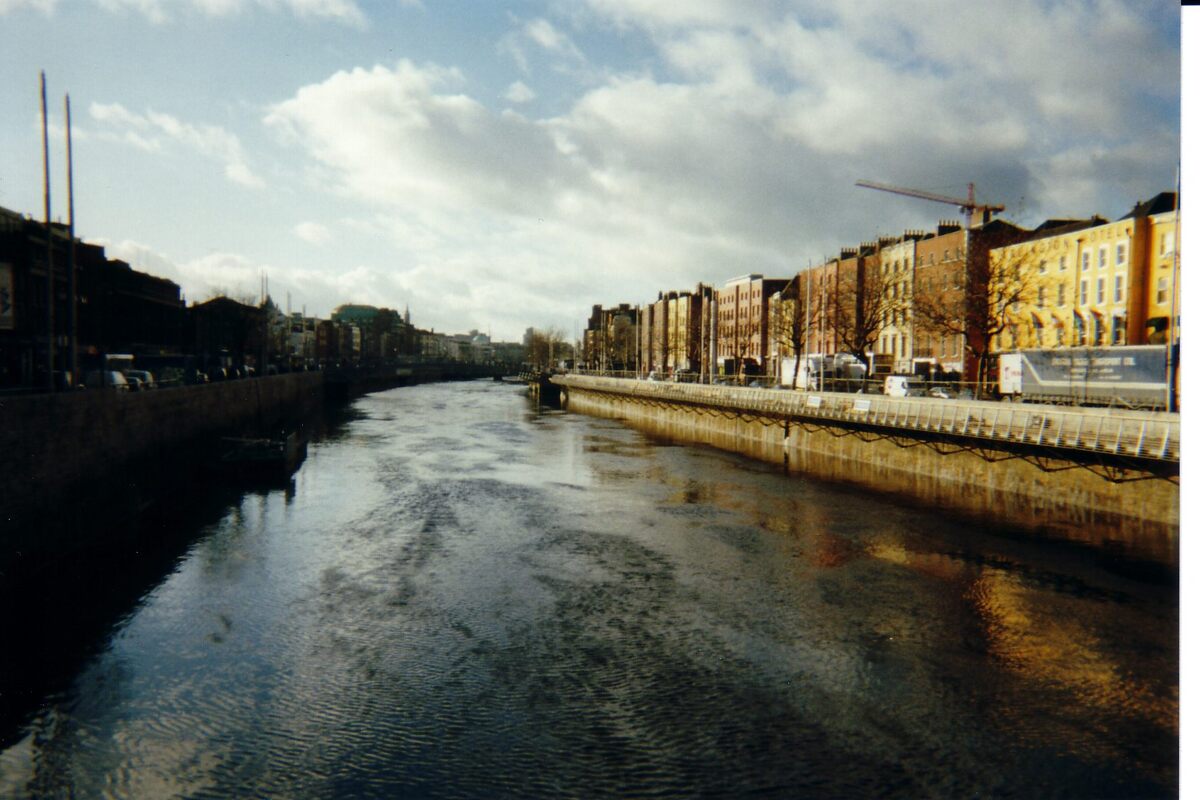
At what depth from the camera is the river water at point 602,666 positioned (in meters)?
11.3

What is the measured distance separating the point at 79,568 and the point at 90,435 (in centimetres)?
431

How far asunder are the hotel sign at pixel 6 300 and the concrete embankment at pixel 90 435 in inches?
258

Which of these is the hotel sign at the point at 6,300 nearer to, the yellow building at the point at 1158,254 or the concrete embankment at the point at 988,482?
the concrete embankment at the point at 988,482

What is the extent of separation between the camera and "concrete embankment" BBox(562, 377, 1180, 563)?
81.6ft

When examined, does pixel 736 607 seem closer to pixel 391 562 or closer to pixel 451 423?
pixel 391 562

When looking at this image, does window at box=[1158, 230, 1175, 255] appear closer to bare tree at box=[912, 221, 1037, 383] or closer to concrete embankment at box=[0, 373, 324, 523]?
bare tree at box=[912, 221, 1037, 383]

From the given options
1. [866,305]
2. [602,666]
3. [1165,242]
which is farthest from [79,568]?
[866,305]

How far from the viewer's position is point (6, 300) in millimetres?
32406

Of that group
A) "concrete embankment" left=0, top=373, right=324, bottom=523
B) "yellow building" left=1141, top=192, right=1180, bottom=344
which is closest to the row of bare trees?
"yellow building" left=1141, top=192, right=1180, bottom=344

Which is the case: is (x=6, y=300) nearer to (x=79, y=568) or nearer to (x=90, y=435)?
(x=90, y=435)

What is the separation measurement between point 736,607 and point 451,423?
178 feet

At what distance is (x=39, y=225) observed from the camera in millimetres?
38594

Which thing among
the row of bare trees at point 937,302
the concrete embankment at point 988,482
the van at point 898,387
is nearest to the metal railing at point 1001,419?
the concrete embankment at point 988,482

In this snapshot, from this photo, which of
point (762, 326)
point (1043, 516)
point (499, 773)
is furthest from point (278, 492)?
point (762, 326)
